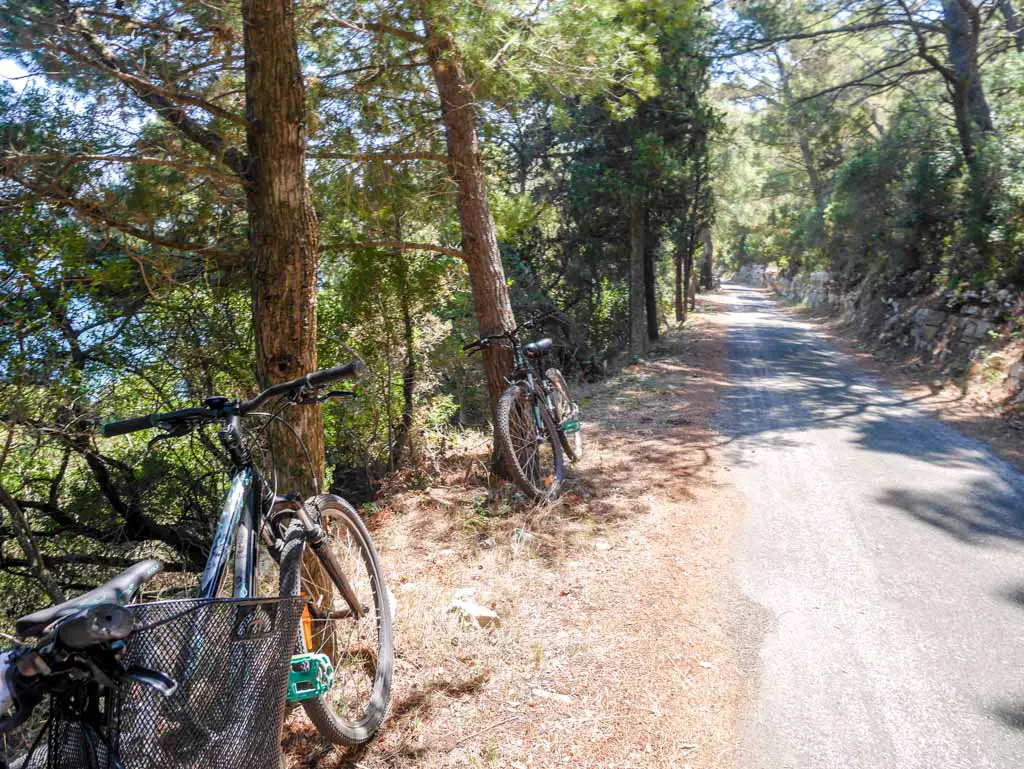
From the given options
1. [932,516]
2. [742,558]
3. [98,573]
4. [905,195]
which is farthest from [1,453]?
[905,195]

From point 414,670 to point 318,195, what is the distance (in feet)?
14.5

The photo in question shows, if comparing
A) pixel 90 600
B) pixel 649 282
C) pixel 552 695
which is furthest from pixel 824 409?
pixel 90 600

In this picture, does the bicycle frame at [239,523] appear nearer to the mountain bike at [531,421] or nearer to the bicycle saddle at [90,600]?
the bicycle saddle at [90,600]

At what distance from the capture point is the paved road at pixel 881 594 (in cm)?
296

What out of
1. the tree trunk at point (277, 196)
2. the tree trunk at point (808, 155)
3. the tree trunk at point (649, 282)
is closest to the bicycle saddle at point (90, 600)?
the tree trunk at point (277, 196)

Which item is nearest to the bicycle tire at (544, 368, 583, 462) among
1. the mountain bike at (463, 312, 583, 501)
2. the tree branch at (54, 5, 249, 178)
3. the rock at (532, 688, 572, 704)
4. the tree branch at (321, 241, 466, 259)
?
the mountain bike at (463, 312, 583, 501)

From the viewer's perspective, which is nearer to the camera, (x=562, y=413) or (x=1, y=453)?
(x=1, y=453)

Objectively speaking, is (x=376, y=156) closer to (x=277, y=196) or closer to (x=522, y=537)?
(x=277, y=196)

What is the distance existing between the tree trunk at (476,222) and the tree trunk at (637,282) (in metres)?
9.64

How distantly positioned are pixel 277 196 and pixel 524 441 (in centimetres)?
325

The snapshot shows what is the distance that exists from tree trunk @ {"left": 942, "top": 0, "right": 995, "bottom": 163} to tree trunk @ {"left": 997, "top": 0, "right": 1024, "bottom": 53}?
0.84 meters

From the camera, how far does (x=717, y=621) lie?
399 centimetres

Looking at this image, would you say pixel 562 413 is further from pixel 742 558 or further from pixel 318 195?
pixel 318 195

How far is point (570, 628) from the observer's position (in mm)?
3928
